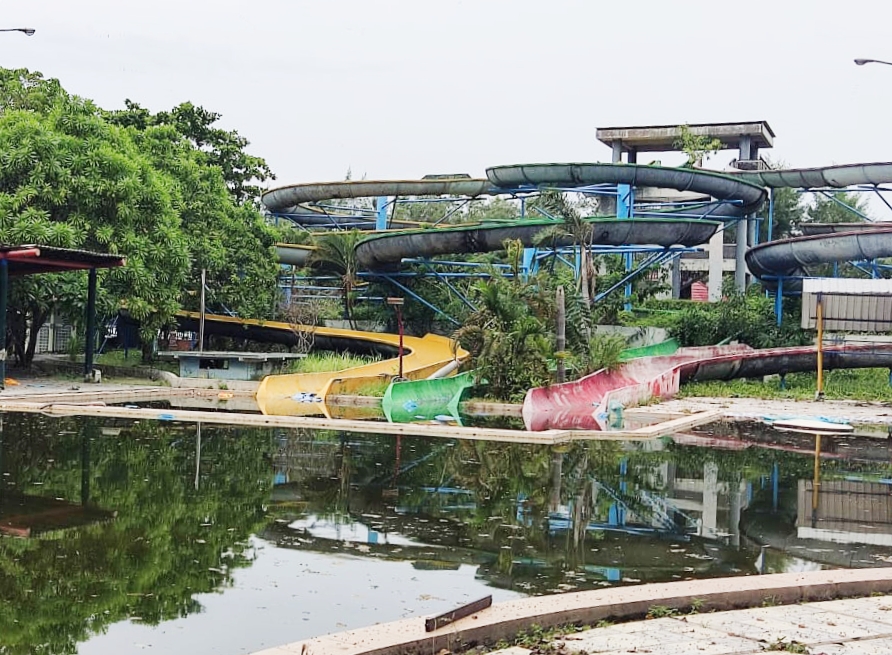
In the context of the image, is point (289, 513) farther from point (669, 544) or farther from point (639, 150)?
point (639, 150)

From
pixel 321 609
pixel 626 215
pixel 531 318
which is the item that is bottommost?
pixel 321 609

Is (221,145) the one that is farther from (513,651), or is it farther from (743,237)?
(513,651)

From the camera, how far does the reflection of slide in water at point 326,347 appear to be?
23.3 meters

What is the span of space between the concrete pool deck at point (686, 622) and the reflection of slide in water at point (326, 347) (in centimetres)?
1430

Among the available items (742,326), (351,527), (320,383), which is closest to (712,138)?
(742,326)

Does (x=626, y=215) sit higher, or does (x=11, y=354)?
(x=626, y=215)

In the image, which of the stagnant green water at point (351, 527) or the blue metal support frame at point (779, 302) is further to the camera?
the blue metal support frame at point (779, 302)

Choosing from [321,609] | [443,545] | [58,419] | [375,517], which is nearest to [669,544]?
[443,545]

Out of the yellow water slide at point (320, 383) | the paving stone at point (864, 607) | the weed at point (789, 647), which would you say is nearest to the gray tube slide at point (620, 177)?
the yellow water slide at point (320, 383)

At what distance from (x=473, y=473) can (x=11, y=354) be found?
22.4 metres

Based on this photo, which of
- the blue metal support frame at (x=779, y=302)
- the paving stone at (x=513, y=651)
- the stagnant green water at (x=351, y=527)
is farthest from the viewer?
the blue metal support frame at (x=779, y=302)

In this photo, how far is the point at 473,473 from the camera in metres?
12.7

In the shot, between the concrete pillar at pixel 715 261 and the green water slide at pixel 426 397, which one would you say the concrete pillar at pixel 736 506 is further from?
the concrete pillar at pixel 715 261

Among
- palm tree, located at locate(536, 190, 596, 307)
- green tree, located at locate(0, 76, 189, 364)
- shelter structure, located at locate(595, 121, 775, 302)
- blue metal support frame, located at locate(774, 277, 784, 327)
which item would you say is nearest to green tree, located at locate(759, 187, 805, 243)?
shelter structure, located at locate(595, 121, 775, 302)
